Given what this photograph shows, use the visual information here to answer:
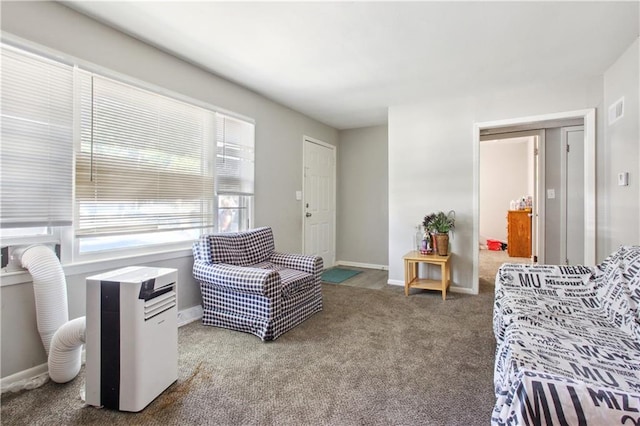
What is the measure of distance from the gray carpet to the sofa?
36cm

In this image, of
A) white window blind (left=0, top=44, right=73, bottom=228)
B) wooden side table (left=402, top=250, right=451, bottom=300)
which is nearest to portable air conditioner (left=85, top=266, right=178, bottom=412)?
white window blind (left=0, top=44, right=73, bottom=228)

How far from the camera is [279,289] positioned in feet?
8.00

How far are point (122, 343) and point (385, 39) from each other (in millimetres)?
2660

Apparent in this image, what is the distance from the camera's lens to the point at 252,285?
2359 millimetres

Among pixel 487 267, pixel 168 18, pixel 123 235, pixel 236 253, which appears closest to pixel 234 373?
pixel 236 253

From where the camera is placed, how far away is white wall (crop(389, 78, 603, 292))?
337 cm

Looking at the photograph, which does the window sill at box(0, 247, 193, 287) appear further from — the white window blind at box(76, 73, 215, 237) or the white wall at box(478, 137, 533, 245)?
Answer: the white wall at box(478, 137, 533, 245)

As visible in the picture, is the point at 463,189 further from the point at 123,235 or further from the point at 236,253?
the point at 123,235

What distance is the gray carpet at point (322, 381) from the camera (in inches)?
60.7

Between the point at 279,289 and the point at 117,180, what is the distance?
1481 millimetres

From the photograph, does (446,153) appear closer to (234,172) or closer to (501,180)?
(234,172)

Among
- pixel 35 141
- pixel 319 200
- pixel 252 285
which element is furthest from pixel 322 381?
pixel 319 200

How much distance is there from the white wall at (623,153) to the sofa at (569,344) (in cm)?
90

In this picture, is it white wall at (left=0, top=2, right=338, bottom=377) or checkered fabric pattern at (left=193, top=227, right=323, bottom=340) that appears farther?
checkered fabric pattern at (left=193, top=227, right=323, bottom=340)
